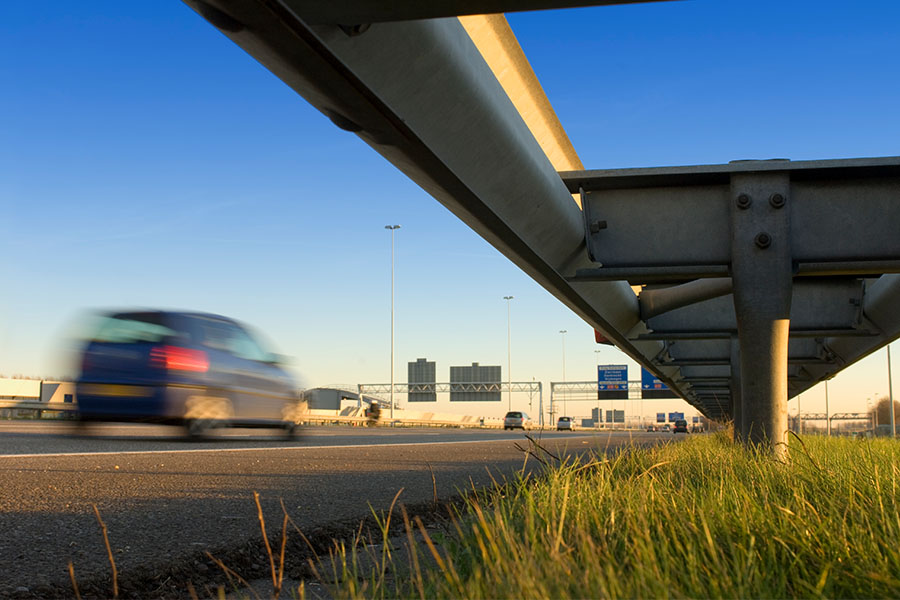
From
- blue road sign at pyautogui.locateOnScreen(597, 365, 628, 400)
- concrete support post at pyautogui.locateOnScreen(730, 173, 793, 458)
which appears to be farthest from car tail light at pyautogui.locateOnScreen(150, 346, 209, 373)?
blue road sign at pyautogui.locateOnScreen(597, 365, 628, 400)

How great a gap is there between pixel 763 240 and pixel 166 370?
7105 mm

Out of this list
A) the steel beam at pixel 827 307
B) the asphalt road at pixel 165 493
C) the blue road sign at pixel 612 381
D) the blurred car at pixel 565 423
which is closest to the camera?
the asphalt road at pixel 165 493

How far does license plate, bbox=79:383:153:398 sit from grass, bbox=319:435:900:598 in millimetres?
6484

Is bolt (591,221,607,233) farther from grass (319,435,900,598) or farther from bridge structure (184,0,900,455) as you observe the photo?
grass (319,435,900,598)

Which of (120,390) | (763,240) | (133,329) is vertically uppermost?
(763,240)

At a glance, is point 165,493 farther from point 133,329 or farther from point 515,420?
point 515,420

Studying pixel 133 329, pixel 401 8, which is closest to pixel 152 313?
pixel 133 329

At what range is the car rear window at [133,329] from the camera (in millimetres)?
10500

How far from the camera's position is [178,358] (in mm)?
10438

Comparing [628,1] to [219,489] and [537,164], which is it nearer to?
[537,164]

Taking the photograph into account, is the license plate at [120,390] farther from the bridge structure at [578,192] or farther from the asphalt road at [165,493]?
the bridge structure at [578,192]

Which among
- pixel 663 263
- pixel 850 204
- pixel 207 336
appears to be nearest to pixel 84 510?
pixel 207 336

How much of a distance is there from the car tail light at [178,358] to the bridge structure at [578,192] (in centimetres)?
437

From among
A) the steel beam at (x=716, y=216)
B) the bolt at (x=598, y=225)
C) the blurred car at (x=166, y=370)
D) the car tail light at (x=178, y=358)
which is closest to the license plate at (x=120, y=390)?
the blurred car at (x=166, y=370)
